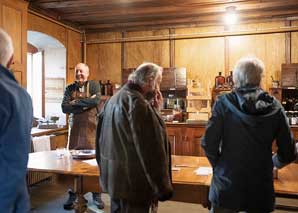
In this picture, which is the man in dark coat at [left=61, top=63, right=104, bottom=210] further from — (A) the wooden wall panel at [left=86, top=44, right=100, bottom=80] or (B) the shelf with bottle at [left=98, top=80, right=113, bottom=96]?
(A) the wooden wall panel at [left=86, top=44, right=100, bottom=80]

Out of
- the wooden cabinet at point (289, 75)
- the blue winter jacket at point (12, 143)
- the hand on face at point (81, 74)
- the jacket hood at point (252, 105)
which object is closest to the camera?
the blue winter jacket at point (12, 143)

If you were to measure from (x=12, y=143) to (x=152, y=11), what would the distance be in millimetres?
Answer: 3920

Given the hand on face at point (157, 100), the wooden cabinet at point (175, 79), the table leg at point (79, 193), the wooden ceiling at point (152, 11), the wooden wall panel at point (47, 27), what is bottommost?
the table leg at point (79, 193)

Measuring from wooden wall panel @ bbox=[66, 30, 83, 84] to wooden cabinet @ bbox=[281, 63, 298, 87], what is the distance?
11.1ft

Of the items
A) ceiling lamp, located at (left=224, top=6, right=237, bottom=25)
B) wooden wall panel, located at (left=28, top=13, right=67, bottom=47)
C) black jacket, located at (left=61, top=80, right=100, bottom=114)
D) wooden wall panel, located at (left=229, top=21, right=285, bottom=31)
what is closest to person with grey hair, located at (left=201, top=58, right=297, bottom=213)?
black jacket, located at (left=61, top=80, right=100, bottom=114)

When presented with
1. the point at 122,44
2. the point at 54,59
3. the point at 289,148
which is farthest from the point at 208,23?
the point at 289,148

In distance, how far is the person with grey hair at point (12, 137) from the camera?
140 centimetres

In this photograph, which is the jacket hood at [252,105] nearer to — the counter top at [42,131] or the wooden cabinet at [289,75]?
the counter top at [42,131]

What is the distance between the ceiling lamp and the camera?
4.67 meters

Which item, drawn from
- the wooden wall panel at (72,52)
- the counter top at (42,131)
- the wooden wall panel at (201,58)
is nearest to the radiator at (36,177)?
the counter top at (42,131)

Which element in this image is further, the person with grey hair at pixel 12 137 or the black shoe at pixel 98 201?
the black shoe at pixel 98 201

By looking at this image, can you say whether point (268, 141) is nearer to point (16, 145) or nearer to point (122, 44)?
point (16, 145)

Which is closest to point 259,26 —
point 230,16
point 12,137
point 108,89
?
point 230,16

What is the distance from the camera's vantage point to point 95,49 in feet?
20.6
